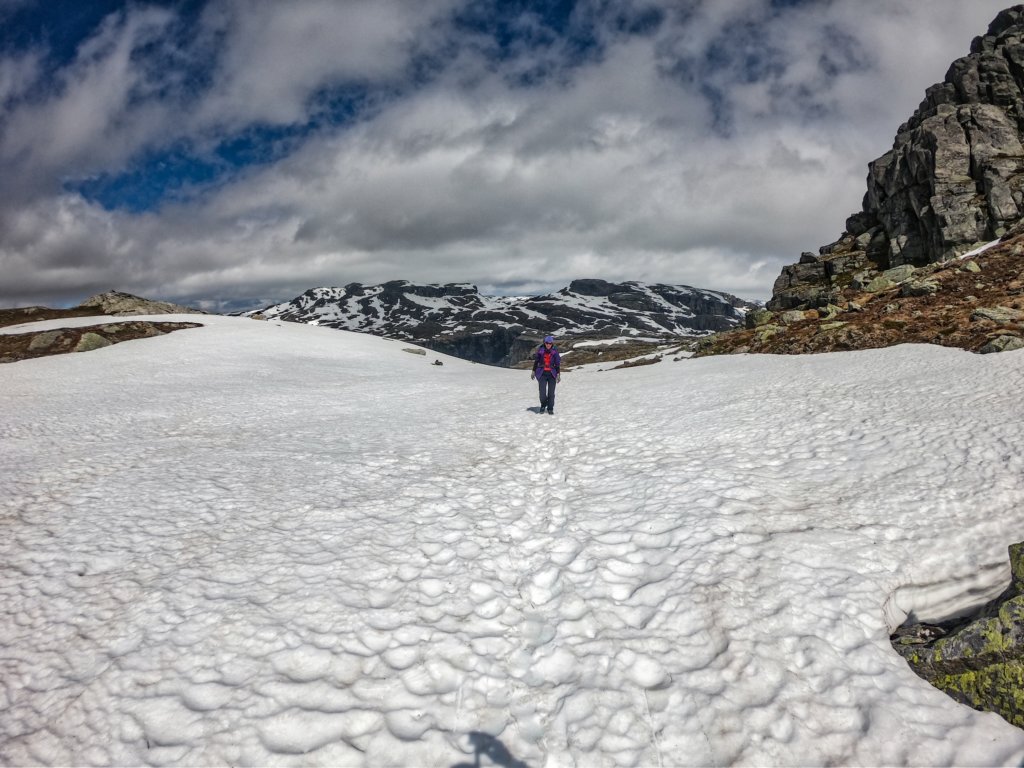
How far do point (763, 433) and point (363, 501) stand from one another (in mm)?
12299

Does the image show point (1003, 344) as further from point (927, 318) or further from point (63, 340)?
point (63, 340)

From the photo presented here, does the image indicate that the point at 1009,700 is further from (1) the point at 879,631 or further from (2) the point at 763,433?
(2) the point at 763,433

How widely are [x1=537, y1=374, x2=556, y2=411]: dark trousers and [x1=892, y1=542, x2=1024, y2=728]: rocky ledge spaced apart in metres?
14.3

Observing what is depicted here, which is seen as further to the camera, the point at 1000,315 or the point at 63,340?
the point at 63,340

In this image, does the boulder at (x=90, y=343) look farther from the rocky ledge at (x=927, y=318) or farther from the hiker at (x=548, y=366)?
the rocky ledge at (x=927, y=318)

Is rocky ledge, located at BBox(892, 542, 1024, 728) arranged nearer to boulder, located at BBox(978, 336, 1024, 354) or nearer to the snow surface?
the snow surface

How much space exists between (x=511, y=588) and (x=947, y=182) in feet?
368

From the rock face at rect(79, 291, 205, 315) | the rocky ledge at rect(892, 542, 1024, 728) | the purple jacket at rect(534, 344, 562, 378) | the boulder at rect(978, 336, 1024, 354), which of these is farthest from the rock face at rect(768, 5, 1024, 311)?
the rock face at rect(79, 291, 205, 315)

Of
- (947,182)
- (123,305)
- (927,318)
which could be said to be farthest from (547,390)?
(947,182)

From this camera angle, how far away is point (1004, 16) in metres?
105

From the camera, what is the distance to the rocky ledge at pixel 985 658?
493 cm

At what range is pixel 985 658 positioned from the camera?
5.41 metres

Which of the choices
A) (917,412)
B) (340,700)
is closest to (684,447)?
(917,412)

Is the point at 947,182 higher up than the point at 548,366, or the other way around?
the point at 947,182
